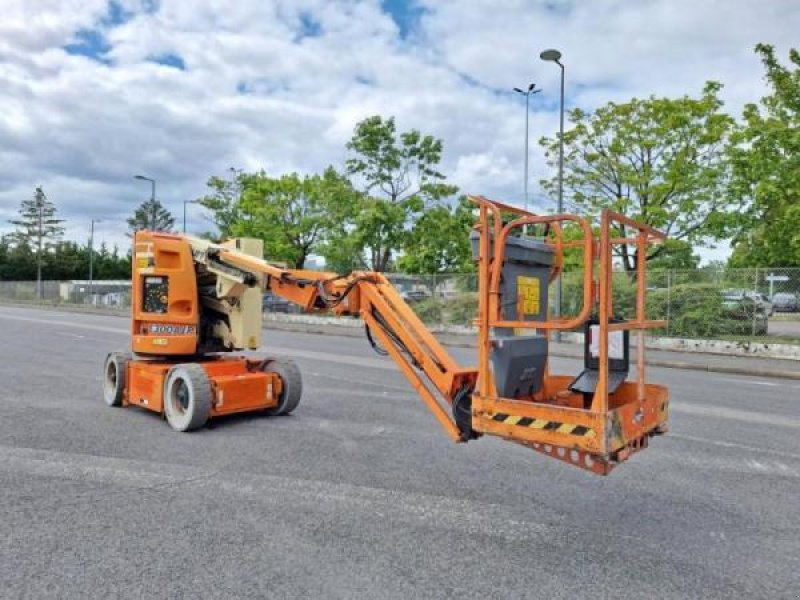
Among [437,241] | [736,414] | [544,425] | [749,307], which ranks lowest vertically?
[736,414]

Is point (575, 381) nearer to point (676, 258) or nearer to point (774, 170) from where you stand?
point (774, 170)

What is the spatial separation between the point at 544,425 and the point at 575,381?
1.08 m

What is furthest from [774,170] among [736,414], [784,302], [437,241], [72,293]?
[72,293]

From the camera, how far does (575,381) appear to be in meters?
5.05

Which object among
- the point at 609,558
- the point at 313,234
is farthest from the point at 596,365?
the point at 313,234

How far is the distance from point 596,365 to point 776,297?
51.1 ft

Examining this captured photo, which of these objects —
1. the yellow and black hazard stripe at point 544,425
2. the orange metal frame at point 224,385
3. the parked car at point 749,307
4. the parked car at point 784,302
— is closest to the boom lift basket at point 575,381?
the yellow and black hazard stripe at point 544,425

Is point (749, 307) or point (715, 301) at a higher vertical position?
point (715, 301)

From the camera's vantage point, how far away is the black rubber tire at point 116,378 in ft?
29.1

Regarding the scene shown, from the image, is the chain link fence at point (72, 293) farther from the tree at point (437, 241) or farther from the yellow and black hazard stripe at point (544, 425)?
the yellow and black hazard stripe at point (544, 425)

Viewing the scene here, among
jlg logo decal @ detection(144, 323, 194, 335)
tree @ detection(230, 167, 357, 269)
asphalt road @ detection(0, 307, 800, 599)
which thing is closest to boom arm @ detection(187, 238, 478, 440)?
jlg logo decal @ detection(144, 323, 194, 335)

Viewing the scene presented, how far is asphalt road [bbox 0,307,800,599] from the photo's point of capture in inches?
151

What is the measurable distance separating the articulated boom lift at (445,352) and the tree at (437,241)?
2217 cm

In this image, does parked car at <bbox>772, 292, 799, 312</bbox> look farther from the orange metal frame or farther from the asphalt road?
the orange metal frame
